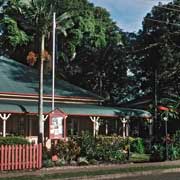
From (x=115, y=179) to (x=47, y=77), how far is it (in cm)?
2379

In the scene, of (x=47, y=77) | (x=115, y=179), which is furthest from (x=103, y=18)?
(x=115, y=179)

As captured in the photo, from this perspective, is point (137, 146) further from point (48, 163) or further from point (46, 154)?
point (48, 163)

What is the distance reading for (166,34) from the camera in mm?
46312

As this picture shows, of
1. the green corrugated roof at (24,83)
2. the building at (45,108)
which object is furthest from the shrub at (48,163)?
the green corrugated roof at (24,83)

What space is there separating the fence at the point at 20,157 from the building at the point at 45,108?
385 inches

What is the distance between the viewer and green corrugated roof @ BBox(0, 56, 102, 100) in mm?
37838

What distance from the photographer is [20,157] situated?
21.6 m

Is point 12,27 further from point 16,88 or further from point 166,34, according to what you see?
point 166,34

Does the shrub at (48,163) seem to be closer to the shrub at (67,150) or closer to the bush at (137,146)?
the shrub at (67,150)

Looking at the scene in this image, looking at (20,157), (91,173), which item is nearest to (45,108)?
(20,157)

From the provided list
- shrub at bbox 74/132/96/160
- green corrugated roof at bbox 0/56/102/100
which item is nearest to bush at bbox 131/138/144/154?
green corrugated roof at bbox 0/56/102/100

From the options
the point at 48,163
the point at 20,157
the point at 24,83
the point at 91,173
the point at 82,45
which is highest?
the point at 82,45

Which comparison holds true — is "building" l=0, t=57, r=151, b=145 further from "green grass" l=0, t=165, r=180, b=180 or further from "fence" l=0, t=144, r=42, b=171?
"fence" l=0, t=144, r=42, b=171

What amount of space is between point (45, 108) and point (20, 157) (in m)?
12.8
